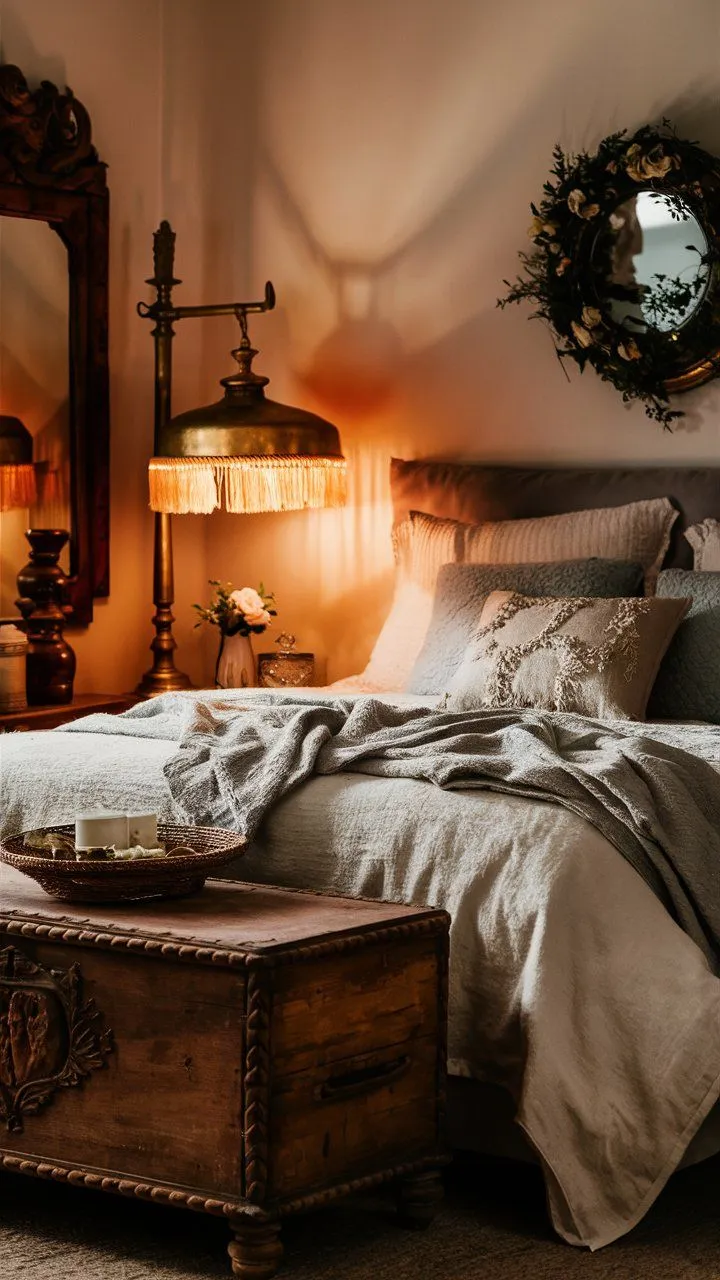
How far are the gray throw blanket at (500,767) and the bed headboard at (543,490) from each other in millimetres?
1015

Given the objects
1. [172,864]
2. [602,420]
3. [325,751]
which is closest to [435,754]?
[325,751]

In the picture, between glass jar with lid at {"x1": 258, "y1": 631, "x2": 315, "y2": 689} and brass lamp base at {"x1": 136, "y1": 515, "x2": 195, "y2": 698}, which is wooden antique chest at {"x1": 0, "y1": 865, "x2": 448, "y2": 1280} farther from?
brass lamp base at {"x1": 136, "y1": 515, "x2": 195, "y2": 698}

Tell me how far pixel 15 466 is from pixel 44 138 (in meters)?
0.94

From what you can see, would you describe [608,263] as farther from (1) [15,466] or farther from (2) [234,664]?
(1) [15,466]

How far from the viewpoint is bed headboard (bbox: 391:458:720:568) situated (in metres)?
3.96

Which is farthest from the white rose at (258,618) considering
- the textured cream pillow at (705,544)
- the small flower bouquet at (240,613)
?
the textured cream pillow at (705,544)

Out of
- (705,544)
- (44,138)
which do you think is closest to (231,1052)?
(705,544)

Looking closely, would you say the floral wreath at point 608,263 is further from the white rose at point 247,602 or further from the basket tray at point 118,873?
the basket tray at point 118,873

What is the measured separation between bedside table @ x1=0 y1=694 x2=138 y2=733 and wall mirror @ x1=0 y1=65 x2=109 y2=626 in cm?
34

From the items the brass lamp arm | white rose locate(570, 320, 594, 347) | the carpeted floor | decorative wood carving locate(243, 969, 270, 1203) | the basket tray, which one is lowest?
the carpeted floor

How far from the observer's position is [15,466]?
4.61m

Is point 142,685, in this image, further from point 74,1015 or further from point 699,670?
point 74,1015

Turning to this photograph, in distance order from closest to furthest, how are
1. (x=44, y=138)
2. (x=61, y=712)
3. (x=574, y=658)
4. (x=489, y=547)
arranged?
(x=574, y=658) < (x=489, y=547) < (x=61, y=712) < (x=44, y=138)

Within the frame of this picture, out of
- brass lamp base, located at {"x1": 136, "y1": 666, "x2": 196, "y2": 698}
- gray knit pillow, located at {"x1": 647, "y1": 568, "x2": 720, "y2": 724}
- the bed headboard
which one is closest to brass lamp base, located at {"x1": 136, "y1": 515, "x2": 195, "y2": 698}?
brass lamp base, located at {"x1": 136, "y1": 666, "x2": 196, "y2": 698}
